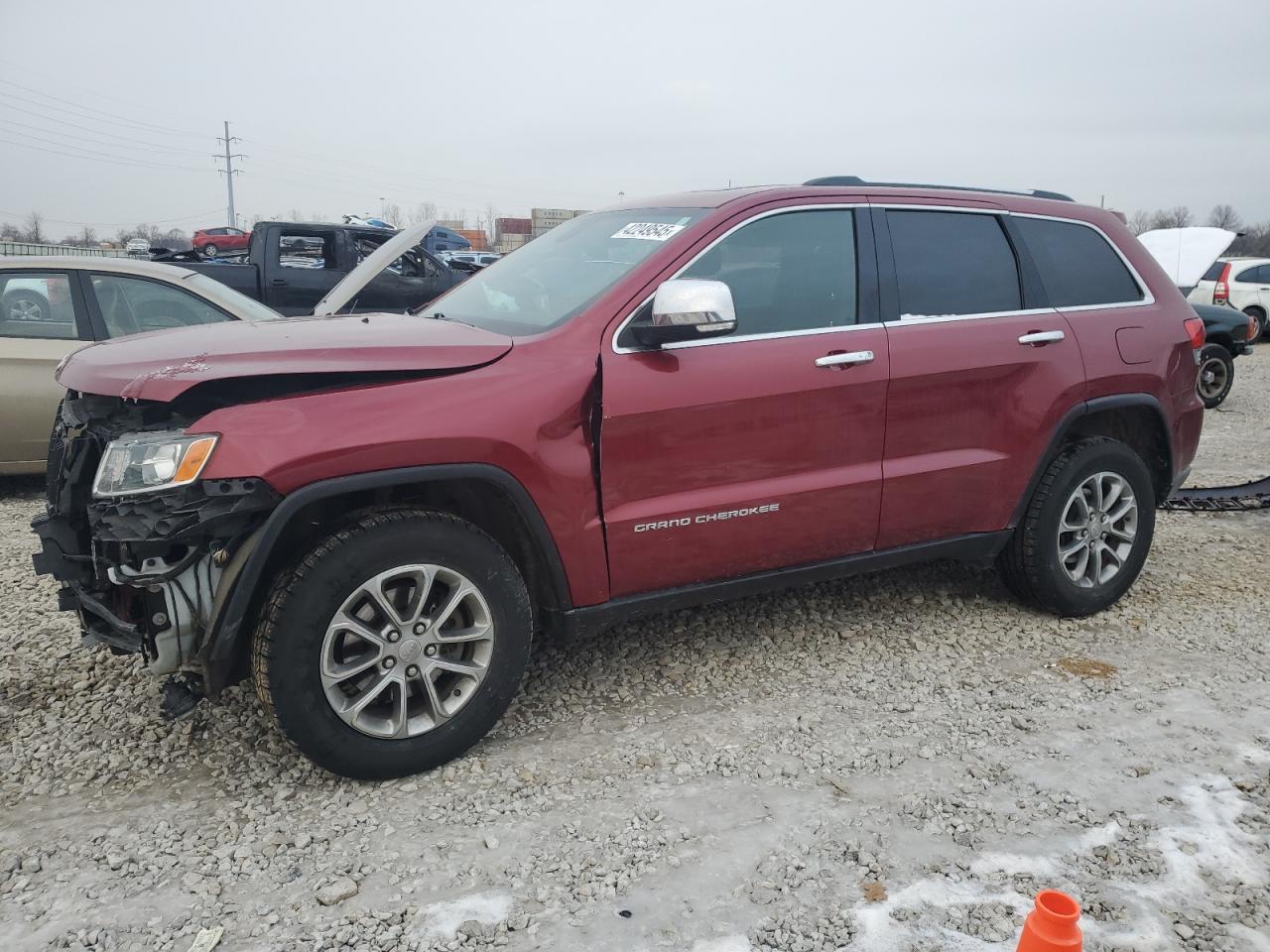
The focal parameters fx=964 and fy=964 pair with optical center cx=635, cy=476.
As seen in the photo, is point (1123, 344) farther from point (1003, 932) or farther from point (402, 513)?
point (402, 513)

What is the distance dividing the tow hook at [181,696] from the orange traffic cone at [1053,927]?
7.60 ft

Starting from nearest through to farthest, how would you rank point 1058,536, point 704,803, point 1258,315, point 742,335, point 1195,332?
point 704,803 < point 742,335 < point 1058,536 < point 1195,332 < point 1258,315

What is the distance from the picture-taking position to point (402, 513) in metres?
2.96

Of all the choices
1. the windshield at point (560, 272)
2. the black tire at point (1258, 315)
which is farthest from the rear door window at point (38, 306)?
the black tire at point (1258, 315)

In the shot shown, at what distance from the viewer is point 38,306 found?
6266 mm

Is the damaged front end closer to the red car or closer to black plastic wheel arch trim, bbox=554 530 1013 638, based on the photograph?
black plastic wheel arch trim, bbox=554 530 1013 638

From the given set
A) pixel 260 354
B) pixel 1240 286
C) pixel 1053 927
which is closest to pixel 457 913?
pixel 1053 927

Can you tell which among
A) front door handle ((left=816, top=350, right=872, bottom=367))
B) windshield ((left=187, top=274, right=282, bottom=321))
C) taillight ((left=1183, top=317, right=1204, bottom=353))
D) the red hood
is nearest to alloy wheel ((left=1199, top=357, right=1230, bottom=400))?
taillight ((left=1183, top=317, right=1204, bottom=353))

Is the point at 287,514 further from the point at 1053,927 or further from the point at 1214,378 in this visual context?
the point at 1214,378

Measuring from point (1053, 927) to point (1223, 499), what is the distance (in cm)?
507

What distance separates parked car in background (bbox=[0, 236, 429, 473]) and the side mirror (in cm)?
328

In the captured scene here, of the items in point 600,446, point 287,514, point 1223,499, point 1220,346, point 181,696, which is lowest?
point 1223,499

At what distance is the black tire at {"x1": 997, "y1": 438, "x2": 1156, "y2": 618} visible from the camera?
4.23 meters

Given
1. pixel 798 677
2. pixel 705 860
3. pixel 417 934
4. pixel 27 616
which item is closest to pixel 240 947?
pixel 417 934
